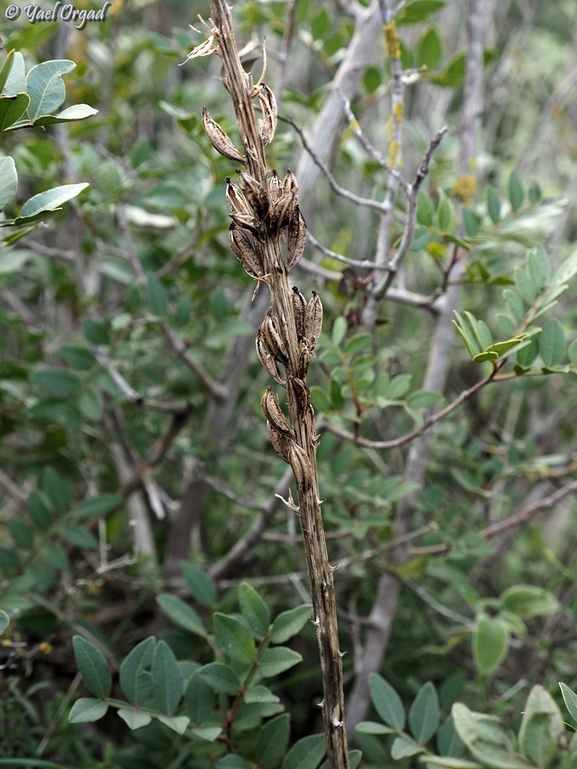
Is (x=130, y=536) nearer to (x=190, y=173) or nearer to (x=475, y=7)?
(x=190, y=173)

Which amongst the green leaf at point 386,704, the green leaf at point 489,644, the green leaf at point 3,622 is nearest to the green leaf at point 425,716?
the green leaf at point 386,704

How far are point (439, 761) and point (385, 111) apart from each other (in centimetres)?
138

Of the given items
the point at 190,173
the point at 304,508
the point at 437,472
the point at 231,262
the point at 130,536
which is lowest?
the point at 130,536

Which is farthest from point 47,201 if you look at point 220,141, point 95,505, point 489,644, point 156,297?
point 489,644

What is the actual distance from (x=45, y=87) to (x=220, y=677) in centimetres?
46

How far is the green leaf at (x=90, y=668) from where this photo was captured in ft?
1.76

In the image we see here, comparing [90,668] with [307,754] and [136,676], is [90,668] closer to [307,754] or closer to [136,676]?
[136,676]

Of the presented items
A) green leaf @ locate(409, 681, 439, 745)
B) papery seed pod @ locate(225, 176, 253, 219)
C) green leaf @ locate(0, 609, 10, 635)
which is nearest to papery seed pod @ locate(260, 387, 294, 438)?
papery seed pod @ locate(225, 176, 253, 219)


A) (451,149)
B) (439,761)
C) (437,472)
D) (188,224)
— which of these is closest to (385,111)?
(451,149)

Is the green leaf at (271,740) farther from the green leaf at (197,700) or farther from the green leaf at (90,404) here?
the green leaf at (90,404)

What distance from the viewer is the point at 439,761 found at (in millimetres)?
374

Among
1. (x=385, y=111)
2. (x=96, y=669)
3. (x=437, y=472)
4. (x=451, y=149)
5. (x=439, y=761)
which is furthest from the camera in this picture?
(x=385, y=111)

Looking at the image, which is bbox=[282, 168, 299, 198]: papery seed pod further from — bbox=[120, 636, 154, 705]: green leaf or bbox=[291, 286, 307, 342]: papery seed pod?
bbox=[120, 636, 154, 705]: green leaf

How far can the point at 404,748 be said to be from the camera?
1.78 feet
